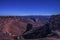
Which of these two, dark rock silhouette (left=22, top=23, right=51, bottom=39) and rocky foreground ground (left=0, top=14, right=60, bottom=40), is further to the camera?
dark rock silhouette (left=22, top=23, right=51, bottom=39)

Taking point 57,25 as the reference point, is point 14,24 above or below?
below

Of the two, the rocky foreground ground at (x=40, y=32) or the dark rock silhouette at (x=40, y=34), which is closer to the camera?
the rocky foreground ground at (x=40, y=32)

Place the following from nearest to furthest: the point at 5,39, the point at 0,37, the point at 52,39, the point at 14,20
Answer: the point at 52,39 → the point at 5,39 → the point at 0,37 → the point at 14,20

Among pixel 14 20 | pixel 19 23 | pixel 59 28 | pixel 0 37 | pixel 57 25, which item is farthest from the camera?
pixel 19 23

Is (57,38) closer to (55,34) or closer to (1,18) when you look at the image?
(55,34)

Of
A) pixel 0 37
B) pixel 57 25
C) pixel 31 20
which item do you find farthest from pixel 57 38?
pixel 31 20

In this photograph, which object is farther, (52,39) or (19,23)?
(19,23)

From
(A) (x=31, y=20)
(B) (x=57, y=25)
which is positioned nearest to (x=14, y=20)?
(A) (x=31, y=20)

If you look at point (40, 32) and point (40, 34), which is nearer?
point (40, 34)

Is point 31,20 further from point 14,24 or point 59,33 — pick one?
point 59,33
